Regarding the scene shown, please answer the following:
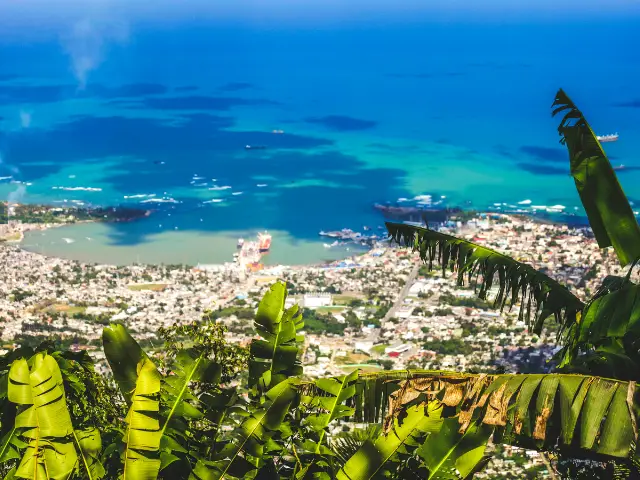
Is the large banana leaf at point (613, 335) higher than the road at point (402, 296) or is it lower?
lower

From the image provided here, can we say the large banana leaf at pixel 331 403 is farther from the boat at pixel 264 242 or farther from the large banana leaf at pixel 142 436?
the boat at pixel 264 242

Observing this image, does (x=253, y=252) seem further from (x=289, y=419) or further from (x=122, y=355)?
(x=122, y=355)

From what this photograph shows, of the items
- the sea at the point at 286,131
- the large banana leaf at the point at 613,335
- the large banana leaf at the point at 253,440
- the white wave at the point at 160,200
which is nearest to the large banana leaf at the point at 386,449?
the large banana leaf at the point at 253,440

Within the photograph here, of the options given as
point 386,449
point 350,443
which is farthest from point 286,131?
point 386,449

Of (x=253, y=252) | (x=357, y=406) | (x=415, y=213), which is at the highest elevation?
(x=415, y=213)

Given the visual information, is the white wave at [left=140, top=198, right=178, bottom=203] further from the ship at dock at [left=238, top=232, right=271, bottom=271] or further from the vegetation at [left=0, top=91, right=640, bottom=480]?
the vegetation at [left=0, top=91, right=640, bottom=480]

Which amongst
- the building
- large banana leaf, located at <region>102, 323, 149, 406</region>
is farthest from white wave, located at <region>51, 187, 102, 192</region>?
large banana leaf, located at <region>102, 323, 149, 406</region>

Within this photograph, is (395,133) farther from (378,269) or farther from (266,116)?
(378,269)
